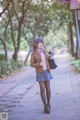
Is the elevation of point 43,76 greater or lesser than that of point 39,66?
lesser

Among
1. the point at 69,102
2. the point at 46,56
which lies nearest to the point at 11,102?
the point at 69,102

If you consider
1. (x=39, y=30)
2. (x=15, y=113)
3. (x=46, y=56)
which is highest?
(x=46, y=56)

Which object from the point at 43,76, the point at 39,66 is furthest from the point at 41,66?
the point at 43,76

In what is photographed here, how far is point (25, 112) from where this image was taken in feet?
29.0

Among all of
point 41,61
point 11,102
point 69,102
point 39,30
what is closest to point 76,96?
point 69,102

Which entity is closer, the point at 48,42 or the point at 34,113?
the point at 34,113

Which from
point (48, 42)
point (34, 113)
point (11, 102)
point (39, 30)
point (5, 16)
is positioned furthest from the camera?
point (48, 42)

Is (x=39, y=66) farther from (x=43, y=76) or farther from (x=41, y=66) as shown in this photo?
(x=43, y=76)

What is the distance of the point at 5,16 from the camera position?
120ft

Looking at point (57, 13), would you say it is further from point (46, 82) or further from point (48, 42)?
point (48, 42)

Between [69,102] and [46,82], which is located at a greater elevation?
[46,82]

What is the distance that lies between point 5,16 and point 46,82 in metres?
28.6

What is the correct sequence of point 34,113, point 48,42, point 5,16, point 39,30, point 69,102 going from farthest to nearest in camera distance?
1. point 48,42
2. point 39,30
3. point 5,16
4. point 69,102
5. point 34,113

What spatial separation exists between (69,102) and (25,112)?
1612 mm
